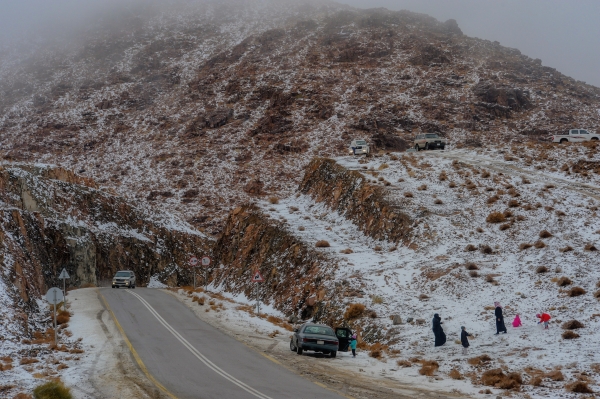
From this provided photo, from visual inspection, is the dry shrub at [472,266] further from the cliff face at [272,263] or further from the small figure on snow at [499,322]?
the cliff face at [272,263]

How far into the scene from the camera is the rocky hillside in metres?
68.1

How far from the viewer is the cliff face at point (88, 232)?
43688 mm

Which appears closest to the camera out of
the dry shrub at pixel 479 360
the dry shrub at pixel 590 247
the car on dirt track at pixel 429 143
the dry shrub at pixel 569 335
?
the dry shrub at pixel 479 360

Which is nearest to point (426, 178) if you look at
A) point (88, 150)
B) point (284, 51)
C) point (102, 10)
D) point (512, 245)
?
point (512, 245)

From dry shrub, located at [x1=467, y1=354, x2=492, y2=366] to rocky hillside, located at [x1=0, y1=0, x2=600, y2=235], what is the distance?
43.5 meters

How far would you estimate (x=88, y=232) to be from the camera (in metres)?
49.8

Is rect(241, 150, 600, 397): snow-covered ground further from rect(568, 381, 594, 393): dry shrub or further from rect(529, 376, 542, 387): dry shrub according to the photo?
rect(568, 381, 594, 393): dry shrub

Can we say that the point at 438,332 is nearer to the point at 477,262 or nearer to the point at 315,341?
the point at 315,341

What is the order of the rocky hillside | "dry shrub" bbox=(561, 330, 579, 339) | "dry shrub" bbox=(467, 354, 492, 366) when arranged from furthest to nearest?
the rocky hillside < "dry shrub" bbox=(561, 330, 579, 339) < "dry shrub" bbox=(467, 354, 492, 366)

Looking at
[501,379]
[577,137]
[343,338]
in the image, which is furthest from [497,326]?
[577,137]

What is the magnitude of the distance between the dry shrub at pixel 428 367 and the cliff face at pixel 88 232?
26.0m

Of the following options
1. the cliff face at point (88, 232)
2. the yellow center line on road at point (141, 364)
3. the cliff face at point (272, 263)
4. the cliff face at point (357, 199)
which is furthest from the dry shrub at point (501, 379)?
the cliff face at point (88, 232)

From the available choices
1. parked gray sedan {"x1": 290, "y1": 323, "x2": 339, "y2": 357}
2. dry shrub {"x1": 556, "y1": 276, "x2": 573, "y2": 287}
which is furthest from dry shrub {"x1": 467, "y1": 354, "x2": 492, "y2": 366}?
dry shrub {"x1": 556, "y1": 276, "x2": 573, "y2": 287}

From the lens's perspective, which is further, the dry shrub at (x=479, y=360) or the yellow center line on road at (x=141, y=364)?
the dry shrub at (x=479, y=360)
